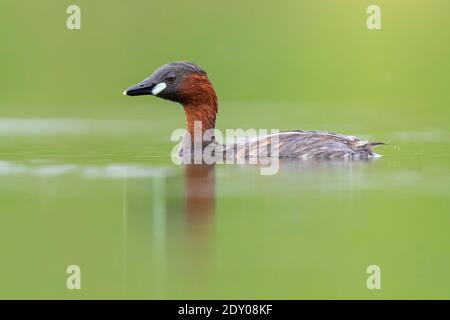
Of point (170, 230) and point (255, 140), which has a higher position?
point (255, 140)

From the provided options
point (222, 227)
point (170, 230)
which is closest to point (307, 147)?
point (222, 227)

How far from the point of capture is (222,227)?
8641 mm

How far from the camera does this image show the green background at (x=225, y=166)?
7383 millimetres

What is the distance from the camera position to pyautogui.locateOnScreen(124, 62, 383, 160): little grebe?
1218 cm

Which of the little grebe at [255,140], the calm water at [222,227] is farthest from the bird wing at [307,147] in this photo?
the calm water at [222,227]

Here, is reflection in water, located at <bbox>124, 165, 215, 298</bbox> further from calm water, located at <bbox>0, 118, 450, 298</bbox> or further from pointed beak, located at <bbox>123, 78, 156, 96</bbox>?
pointed beak, located at <bbox>123, 78, 156, 96</bbox>

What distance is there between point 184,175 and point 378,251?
12.1 feet

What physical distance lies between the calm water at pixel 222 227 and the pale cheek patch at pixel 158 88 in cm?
81

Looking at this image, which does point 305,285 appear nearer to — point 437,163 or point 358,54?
point 437,163

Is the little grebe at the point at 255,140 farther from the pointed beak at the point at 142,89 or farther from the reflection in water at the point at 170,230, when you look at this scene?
the reflection in water at the point at 170,230

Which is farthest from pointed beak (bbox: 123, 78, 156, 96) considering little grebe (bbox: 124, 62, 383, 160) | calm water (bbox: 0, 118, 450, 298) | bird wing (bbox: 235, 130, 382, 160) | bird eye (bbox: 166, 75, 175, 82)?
bird wing (bbox: 235, 130, 382, 160)

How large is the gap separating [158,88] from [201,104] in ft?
2.34

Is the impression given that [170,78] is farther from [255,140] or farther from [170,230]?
[170,230]

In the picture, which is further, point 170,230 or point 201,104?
point 201,104
